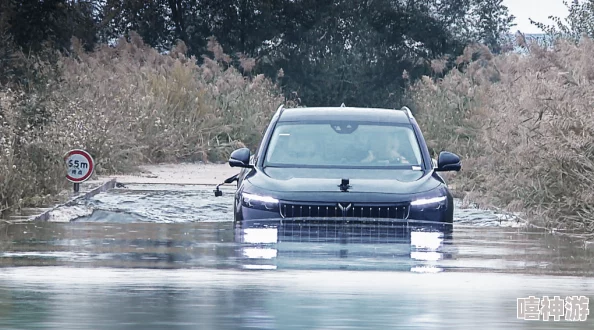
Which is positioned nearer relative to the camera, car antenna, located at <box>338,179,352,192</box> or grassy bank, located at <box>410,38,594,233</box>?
car antenna, located at <box>338,179,352,192</box>

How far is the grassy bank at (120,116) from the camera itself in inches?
829

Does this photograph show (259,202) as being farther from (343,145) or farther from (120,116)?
(120,116)

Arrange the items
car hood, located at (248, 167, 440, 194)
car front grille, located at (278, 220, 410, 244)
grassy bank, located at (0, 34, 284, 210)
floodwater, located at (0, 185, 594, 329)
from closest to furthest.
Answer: floodwater, located at (0, 185, 594, 329) → car front grille, located at (278, 220, 410, 244) → car hood, located at (248, 167, 440, 194) → grassy bank, located at (0, 34, 284, 210)

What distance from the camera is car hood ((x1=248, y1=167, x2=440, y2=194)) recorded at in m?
14.7

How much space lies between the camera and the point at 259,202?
48.3ft

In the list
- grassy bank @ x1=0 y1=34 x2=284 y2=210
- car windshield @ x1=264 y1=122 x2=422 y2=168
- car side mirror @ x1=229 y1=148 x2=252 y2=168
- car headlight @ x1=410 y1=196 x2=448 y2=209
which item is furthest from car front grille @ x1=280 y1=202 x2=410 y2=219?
grassy bank @ x1=0 y1=34 x2=284 y2=210

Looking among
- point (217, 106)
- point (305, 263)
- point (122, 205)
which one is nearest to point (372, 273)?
point (305, 263)

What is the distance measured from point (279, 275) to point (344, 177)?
128 inches

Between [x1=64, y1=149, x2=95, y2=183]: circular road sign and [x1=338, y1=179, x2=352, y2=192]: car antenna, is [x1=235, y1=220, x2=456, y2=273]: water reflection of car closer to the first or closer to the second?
[x1=338, y1=179, x2=352, y2=192]: car antenna

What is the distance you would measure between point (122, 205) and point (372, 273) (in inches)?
358

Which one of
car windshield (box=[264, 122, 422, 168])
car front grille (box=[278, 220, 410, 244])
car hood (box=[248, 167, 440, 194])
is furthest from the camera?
car windshield (box=[264, 122, 422, 168])

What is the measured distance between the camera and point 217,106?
3516 cm

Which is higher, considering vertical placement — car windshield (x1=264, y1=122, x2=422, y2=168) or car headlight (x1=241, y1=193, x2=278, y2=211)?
car windshield (x1=264, y1=122, x2=422, y2=168)

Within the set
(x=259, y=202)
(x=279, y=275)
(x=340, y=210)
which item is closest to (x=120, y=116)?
(x=259, y=202)
